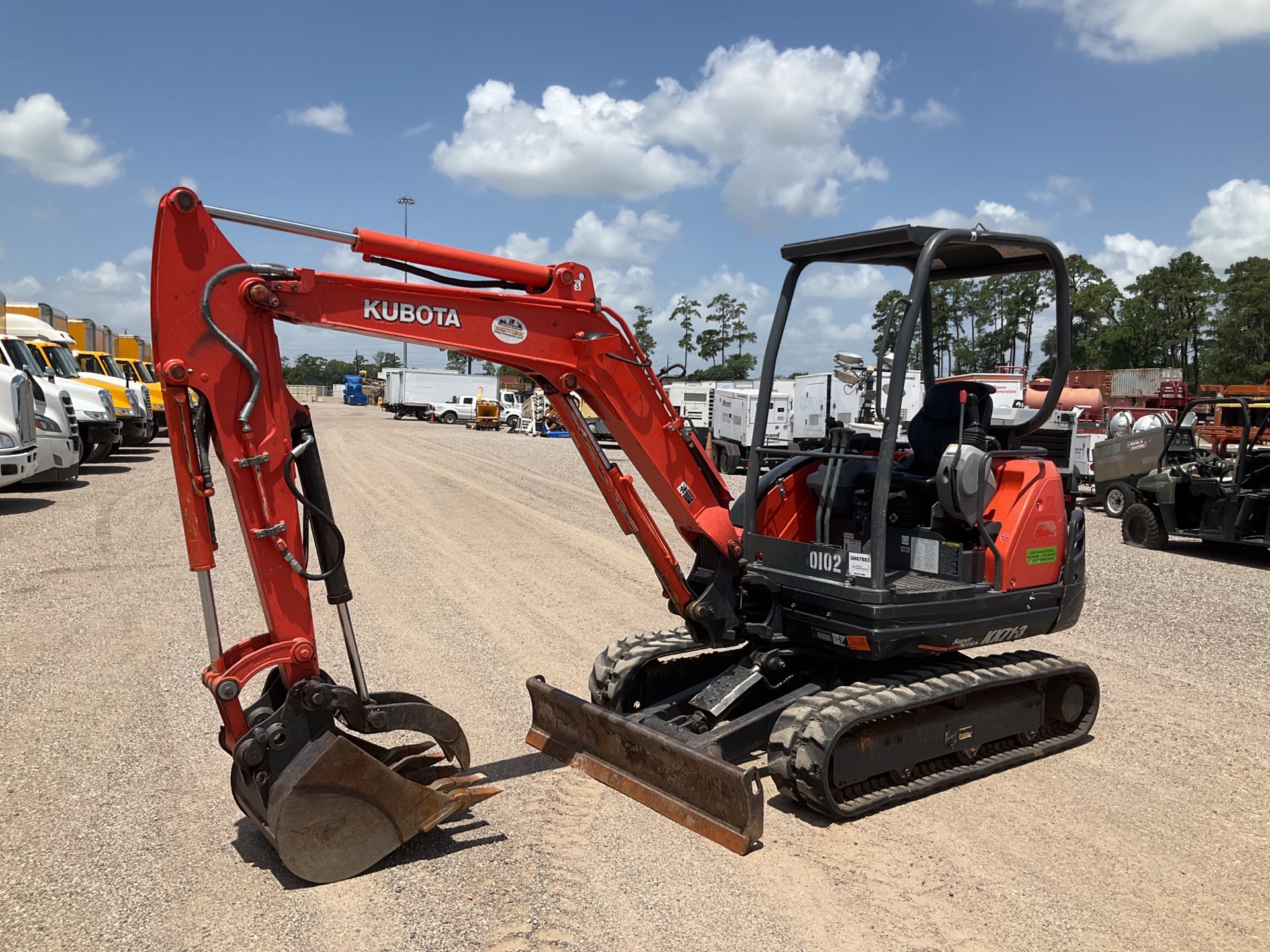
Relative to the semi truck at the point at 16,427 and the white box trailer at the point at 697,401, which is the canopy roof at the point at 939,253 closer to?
the semi truck at the point at 16,427

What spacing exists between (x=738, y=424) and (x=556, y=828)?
2099cm

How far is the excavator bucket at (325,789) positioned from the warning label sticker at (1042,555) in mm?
3617

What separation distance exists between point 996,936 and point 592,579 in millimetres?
6759

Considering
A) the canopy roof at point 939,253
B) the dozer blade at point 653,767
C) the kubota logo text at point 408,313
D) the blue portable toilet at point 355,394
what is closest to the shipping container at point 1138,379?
the canopy roof at point 939,253

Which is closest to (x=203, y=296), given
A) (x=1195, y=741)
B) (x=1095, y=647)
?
(x=1195, y=741)

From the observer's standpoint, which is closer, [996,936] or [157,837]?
[996,936]

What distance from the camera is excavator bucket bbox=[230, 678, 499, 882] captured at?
12.9ft

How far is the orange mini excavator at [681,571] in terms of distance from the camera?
158 inches

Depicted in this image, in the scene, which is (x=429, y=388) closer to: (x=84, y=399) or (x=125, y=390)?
(x=125, y=390)

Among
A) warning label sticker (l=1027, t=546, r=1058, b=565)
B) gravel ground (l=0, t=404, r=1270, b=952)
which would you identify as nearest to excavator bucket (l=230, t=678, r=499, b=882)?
gravel ground (l=0, t=404, r=1270, b=952)

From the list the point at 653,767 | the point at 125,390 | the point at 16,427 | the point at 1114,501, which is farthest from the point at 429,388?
the point at 653,767

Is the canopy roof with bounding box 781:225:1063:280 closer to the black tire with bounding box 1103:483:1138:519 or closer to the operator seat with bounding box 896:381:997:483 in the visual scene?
the operator seat with bounding box 896:381:997:483

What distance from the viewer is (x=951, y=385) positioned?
5.61 meters

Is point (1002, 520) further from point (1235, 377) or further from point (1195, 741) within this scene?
point (1235, 377)
